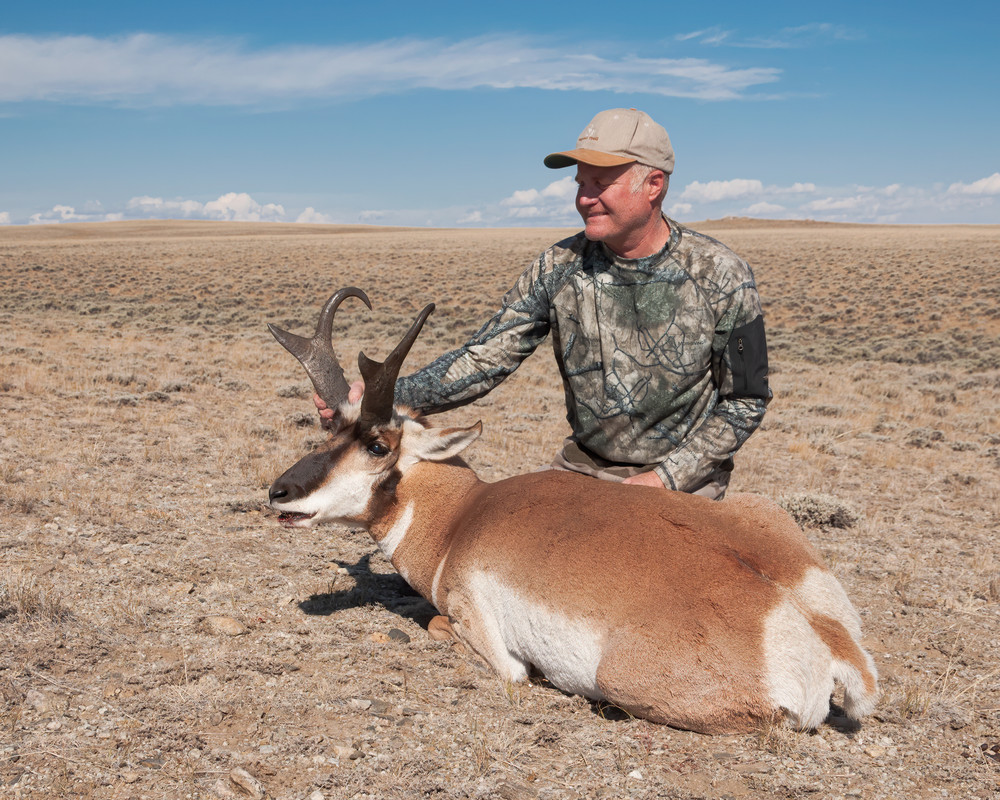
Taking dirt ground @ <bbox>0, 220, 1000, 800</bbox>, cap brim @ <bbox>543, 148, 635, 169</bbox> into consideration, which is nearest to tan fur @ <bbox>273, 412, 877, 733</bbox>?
dirt ground @ <bbox>0, 220, 1000, 800</bbox>

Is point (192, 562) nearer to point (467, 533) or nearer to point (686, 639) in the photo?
point (467, 533)

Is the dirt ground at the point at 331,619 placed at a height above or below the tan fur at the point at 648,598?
below

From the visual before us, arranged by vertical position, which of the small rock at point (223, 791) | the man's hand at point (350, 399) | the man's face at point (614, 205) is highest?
the man's face at point (614, 205)

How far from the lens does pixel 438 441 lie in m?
4.78

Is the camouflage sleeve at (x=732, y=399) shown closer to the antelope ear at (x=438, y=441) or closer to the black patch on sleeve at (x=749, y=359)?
the black patch on sleeve at (x=749, y=359)

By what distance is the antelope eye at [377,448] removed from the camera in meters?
4.69

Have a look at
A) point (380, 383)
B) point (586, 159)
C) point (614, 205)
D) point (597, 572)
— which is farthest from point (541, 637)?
point (586, 159)

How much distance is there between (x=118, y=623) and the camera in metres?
4.71

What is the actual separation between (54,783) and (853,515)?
6.76 metres

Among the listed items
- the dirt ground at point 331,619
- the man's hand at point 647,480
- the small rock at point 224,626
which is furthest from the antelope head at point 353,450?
the man's hand at point 647,480

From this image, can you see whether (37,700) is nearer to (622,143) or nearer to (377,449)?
(377,449)

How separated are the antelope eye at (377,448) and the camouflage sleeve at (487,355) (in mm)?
409

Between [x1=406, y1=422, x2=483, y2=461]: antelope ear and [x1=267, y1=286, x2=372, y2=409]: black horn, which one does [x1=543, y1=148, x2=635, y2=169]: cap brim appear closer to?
[x1=267, y1=286, x2=372, y2=409]: black horn

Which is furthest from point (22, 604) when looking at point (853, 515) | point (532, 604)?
point (853, 515)
